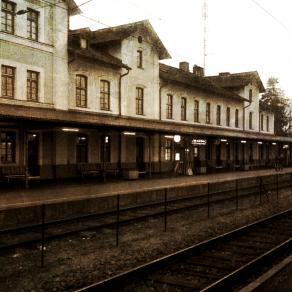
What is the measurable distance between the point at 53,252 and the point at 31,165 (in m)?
12.2

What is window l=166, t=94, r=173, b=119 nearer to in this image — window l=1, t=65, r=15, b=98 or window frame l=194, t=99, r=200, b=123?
window frame l=194, t=99, r=200, b=123

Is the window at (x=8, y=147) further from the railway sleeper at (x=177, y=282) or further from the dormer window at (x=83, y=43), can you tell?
the railway sleeper at (x=177, y=282)

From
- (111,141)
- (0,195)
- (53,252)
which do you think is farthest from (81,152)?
(53,252)

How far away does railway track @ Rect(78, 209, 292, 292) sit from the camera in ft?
24.0

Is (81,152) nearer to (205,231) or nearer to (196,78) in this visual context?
(205,231)

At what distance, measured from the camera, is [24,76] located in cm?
2080

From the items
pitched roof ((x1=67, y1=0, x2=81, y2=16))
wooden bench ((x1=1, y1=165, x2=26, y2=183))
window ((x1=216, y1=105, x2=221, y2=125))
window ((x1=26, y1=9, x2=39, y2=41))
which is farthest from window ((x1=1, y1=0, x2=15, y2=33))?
window ((x1=216, y1=105, x2=221, y2=125))

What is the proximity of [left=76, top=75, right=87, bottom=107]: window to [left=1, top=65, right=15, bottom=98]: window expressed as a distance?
4.33m

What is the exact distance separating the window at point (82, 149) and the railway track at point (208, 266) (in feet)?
44.7

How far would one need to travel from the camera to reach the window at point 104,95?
2594 centimetres

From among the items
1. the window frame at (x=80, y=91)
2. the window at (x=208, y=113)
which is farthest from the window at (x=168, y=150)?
the window frame at (x=80, y=91)

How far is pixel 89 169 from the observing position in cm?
2416

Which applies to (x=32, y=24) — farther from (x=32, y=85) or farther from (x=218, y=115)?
(x=218, y=115)

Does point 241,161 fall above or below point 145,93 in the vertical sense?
below
